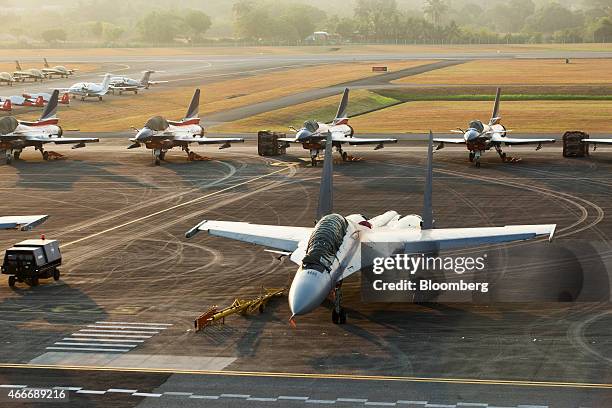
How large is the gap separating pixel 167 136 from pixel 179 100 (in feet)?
218

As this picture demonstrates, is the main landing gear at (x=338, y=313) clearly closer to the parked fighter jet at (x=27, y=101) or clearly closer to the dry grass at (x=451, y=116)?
the dry grass at (x=451, y=116)

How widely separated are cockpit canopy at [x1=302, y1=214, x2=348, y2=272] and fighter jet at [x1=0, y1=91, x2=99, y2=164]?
194 ft

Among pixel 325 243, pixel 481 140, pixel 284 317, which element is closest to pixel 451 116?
pixel 481 140

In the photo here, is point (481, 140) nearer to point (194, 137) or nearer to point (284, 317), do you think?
point (194, 137)

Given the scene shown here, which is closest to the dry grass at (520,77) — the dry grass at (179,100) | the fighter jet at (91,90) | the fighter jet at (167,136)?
the dry grass at (179,100)

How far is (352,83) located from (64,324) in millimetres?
142108

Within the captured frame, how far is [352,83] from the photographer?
17800 centimetres

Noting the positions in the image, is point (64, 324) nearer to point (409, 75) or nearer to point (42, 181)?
point (42, 181)

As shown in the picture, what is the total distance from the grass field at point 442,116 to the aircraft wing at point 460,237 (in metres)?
74.0

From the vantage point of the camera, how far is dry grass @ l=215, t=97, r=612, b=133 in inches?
4683

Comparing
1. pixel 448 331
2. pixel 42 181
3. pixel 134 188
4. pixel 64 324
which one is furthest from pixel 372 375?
pixel 42 181

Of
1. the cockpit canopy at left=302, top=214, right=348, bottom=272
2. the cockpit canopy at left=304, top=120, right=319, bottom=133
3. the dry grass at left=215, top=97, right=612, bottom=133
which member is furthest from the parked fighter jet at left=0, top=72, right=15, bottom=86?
the cockpit canopy at left=302, top=214, right=348, bottom=272

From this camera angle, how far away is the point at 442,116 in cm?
12900

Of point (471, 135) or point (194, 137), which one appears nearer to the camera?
point (471, 135)
